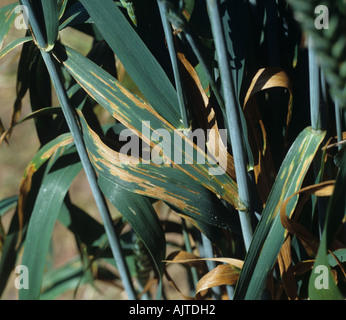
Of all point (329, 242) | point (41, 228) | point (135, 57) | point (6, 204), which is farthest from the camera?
point (6, 204)

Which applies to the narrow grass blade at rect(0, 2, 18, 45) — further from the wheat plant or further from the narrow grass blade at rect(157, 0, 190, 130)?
the narrow grass blade at rect(157, 0, 190, 130)

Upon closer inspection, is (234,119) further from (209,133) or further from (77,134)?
(77,134)

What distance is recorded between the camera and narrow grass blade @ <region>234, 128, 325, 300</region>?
21.5 inches

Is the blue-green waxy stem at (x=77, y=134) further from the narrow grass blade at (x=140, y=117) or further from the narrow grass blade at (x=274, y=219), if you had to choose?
the narrow grass blade at (x=274, y=219)

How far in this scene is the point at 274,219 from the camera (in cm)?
57

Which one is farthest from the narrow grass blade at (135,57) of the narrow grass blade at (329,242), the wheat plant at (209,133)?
the narrow grass blade at (329,242)

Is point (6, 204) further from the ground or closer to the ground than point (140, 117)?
closer to the ground

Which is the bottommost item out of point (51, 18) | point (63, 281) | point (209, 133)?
point (63, 281)

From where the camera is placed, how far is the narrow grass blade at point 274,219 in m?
0.55

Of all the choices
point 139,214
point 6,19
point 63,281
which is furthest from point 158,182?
point 63,281

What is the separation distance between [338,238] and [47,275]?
92 centimetres

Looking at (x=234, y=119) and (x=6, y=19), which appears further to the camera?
(x=6, y=19)

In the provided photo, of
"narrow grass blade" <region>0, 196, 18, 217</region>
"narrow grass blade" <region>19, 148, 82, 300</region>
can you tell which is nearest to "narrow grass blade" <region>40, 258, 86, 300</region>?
"narrow grass blade" <region>0, 196, 18, 217</region>
